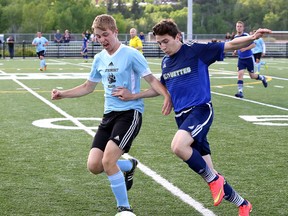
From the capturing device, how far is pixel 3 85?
22141 mm

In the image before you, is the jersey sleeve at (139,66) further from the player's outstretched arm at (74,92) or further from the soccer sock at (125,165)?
the soccer sock at (125,165)

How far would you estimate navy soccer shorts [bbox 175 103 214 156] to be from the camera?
6.33 meters

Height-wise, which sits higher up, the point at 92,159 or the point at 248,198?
Answer: the point at 92,159

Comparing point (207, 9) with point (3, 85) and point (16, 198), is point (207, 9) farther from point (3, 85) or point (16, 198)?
point (16, 198)

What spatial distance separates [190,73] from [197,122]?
471mm

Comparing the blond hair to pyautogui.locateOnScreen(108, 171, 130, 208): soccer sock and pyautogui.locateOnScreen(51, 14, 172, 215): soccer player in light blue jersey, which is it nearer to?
pyautogui.locateOnScreen(51, 14, 172, 215): soccer player in light blue jersey

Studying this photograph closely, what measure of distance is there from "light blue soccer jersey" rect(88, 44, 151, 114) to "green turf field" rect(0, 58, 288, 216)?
0.95 m

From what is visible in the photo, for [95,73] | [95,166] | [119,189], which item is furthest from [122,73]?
[119,189]

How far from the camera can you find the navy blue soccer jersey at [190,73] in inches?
257

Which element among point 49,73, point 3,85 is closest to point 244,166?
point 3,85

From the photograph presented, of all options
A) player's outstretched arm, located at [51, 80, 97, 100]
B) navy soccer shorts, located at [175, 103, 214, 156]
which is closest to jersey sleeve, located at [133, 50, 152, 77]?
navy soccer shorts, located at [175, 103, 214, 156]

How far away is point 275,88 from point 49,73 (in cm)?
1082

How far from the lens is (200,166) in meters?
6.14

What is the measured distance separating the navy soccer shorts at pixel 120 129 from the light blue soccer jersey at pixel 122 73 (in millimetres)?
56
